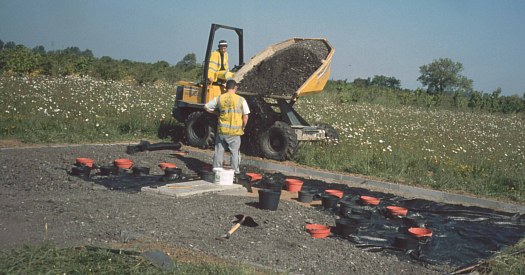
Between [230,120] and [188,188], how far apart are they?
2.02 meters

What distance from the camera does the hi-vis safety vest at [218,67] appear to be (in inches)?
561

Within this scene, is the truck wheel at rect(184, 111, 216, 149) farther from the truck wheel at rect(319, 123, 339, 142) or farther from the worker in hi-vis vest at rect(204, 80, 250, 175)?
the worker in hi-vis vest at rect(204, 80, 250, 175)

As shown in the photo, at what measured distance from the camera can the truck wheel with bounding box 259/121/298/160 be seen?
44.7 ft

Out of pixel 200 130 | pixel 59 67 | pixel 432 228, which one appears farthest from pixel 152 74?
pixel 432 228

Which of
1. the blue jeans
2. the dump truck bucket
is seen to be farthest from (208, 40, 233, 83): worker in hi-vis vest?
the blue jeans

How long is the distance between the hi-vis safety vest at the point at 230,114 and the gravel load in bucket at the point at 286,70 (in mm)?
3315

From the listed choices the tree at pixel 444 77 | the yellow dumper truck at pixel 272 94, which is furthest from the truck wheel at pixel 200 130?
the tree at pixel 444 77

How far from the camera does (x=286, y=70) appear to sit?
1458cm

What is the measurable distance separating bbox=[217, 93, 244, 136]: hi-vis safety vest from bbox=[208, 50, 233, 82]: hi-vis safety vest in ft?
11.6

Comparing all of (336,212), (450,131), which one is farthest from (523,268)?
(450,131)

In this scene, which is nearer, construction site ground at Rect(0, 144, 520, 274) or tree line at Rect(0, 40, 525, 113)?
construction site ground at Rect(0, 144, 520, 274)

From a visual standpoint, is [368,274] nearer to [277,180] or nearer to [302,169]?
[277,180]

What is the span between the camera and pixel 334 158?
13539 mm

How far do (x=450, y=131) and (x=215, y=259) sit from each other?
702 inches
